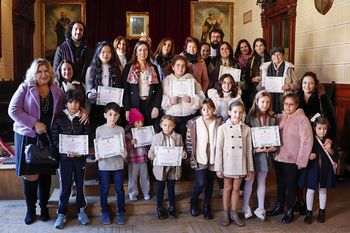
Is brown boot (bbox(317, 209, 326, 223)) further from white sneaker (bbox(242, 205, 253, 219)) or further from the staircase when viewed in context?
white sneaker (bbox(242, 205, 253, 219))

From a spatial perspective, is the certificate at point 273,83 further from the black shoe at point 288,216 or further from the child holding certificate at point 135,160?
the child holding certificate at point 135,160

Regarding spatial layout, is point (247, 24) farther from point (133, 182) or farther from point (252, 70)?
point (133, 182)

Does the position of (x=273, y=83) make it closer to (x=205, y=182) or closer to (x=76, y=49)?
(x=205, y=182)

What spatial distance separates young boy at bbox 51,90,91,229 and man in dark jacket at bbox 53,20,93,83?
2.23ft

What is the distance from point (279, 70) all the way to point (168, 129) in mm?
1842

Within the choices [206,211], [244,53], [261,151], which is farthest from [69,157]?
[244,53]

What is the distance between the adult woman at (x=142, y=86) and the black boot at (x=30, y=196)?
1.13 meters

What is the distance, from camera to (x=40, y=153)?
3.12 meters

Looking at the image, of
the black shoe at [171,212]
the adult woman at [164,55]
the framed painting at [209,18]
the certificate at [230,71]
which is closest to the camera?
the black shoe at [171,212]

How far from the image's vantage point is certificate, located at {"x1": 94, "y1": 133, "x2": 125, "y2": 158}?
127 inches

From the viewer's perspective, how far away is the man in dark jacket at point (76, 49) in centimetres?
381

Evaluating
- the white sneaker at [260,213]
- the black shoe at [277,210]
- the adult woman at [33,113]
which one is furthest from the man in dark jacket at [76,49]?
the black shoe at [277,210]

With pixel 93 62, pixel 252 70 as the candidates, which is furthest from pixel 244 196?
pixel 93 62

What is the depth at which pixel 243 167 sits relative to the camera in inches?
130
